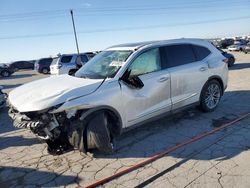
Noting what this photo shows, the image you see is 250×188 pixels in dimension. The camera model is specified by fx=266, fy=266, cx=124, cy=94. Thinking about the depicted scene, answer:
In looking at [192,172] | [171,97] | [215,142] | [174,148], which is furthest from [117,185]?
[171,97]

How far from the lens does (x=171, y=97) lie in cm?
550

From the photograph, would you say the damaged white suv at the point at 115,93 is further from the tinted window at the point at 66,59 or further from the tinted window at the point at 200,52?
the tinted window at the point at 66,59

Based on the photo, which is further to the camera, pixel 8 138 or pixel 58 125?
pixel 8 138

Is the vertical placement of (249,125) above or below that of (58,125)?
below

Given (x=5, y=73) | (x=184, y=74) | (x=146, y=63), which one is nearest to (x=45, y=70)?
(x=5, y=73)

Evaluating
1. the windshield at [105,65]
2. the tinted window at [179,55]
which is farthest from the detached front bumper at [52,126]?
the tinted window at [179,55]

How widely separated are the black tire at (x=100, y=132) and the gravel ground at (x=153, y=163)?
0.81 feet

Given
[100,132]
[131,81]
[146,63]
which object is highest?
[146,63]

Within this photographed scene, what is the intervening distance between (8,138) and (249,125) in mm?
5169

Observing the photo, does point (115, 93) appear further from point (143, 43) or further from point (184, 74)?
point (184, 74)

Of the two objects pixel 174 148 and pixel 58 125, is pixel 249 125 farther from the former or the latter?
pixel 58 125

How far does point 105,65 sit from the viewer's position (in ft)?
17.2

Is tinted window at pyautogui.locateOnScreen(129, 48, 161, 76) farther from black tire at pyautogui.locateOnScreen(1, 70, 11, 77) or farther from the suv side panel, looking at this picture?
black tire at pyautogui.locateOnScreen(1, 70, 11, 77)

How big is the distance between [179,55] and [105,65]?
170cm
